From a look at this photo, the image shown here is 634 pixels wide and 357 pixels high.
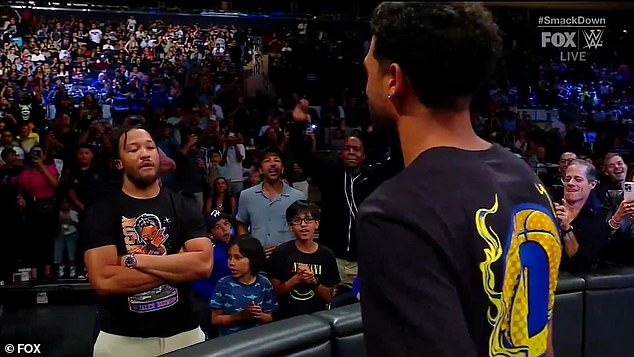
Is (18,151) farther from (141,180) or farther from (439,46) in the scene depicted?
(439,46)

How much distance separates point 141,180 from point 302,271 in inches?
45.2

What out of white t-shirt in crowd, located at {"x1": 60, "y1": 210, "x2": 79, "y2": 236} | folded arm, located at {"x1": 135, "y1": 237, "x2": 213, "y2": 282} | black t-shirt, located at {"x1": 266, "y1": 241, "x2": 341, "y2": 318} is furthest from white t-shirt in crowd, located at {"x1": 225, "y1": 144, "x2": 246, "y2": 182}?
folded arm, located at {"x1": 135, "y1": 237, "x2": 213, "y2": 282}

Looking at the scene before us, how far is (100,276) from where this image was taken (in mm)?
2270

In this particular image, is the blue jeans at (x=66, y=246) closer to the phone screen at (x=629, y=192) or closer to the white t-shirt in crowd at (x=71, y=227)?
the white t-shirt in crowd at (x=71, y=227)

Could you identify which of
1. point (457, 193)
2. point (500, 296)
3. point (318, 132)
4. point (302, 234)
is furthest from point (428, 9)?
point (318, 132)

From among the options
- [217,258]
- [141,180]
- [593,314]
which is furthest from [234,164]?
[141,180]

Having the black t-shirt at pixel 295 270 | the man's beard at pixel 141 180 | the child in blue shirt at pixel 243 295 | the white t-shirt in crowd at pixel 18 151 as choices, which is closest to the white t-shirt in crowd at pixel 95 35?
the white t-shirt in crowd at pixel 18 151

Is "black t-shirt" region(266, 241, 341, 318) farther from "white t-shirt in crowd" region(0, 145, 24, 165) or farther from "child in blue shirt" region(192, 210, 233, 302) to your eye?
"white t-shirt in crowd" region(0, 145, 24, 165)

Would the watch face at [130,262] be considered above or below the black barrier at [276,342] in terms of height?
above

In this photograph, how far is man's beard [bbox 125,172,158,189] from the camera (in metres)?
2.36

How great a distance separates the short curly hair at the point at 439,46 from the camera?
83cm

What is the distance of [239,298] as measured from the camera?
310 centimetres

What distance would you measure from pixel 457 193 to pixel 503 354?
22 centimetres

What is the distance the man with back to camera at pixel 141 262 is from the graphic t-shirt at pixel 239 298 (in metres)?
0.64
